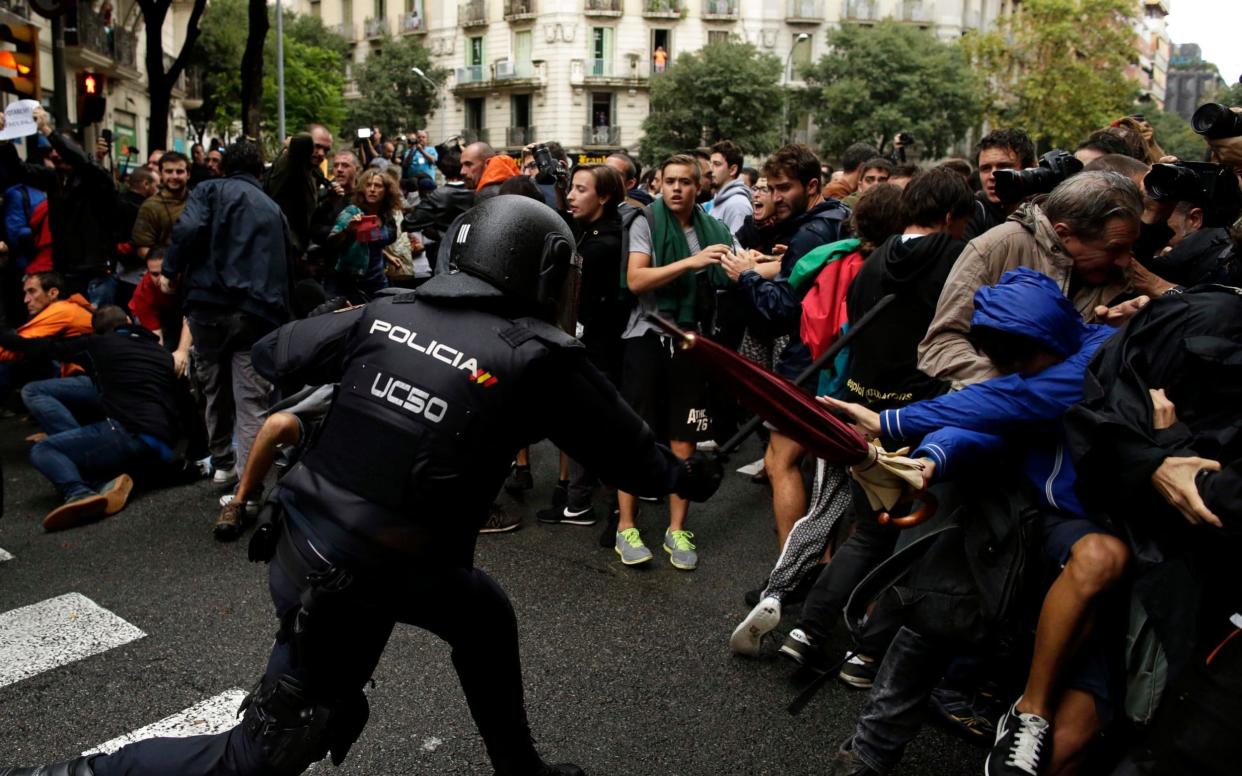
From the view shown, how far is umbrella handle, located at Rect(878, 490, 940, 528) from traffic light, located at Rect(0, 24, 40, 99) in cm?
962

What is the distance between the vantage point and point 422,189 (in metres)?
9.15

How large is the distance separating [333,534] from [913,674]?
5.75 ft

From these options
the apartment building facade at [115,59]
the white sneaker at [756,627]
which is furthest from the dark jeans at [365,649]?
the apartment building facade at [115,59]

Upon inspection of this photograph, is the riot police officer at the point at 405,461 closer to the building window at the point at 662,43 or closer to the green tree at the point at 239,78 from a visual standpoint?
the green tree at the point at 239,78

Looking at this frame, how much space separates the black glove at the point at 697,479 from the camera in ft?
8.67

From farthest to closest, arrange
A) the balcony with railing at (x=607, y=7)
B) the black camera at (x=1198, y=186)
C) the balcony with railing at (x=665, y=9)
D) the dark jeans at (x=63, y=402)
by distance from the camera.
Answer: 1. the balcony with railing at (x=665, y=9)
2. the balcony with railing at (x=607, y=7)
3. the dark jeans at (x=63, y=402)
4. the black camera at (x=1198, y=186)

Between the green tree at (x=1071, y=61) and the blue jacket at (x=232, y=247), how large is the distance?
44.0 metres

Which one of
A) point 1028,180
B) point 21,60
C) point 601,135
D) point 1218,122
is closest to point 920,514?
point 1218,122

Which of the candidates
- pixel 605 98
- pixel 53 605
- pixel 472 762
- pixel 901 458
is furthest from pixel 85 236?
pixel 605 98

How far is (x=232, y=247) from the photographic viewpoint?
226 inches

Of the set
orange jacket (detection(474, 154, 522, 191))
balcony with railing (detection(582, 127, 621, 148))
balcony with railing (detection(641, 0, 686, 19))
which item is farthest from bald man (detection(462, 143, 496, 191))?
balcony with railing (detection(641, 0, 686, 19))

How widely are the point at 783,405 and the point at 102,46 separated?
3366cm

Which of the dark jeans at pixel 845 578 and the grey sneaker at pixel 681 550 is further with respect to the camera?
the grey sneaker at pixel 681 550

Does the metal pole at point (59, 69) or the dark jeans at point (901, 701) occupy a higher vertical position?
the metal pole at point (59, 69)
